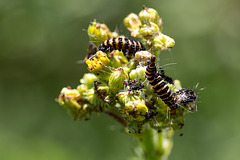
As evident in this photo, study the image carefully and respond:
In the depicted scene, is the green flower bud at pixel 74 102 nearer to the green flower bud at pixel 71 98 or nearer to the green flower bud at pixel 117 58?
the green flower bud at pixel 71 98

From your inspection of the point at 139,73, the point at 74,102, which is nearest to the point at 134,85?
the point at 139,73

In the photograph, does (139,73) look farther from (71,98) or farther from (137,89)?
(71,98)

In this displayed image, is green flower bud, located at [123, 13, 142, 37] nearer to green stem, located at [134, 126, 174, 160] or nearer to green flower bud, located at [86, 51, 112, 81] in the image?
green flower bud, located at [86, 51, 112, 81]

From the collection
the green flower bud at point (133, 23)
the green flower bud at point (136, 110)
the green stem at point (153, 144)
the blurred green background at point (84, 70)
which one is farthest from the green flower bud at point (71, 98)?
the blurred green background at point (84, 70)

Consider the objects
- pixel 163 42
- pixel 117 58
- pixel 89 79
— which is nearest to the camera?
pixel 163 42

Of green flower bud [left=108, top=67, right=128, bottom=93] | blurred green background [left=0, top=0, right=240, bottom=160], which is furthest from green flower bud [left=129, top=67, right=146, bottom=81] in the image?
blurred green background [left=0, top=0, right=240, bottom=160]

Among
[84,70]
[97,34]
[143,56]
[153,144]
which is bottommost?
[153,144]
